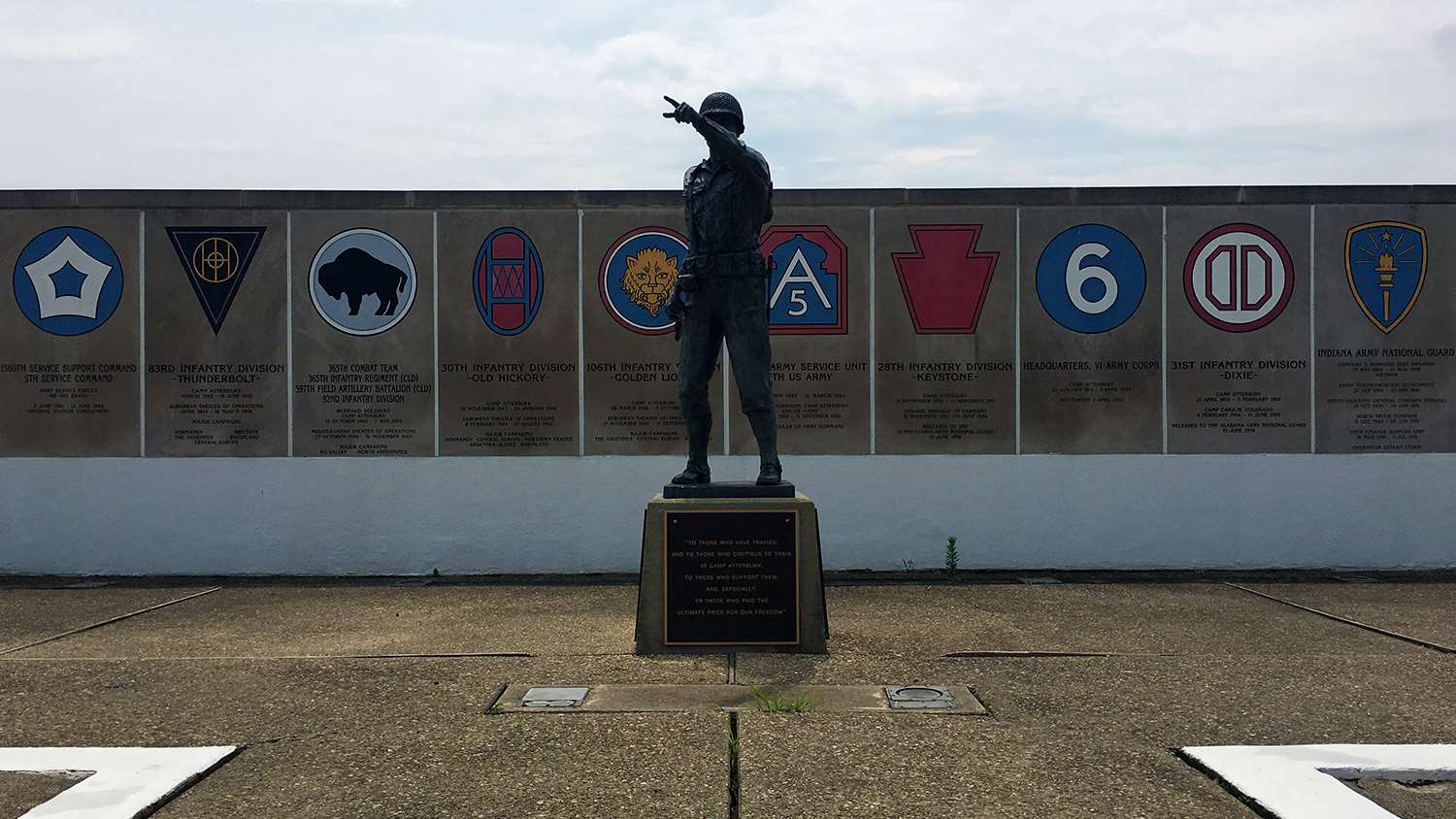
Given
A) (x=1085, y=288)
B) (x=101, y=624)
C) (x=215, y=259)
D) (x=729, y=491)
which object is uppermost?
(x=215, y=259)

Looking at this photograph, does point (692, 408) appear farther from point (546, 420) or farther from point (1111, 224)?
point (1111, 224)

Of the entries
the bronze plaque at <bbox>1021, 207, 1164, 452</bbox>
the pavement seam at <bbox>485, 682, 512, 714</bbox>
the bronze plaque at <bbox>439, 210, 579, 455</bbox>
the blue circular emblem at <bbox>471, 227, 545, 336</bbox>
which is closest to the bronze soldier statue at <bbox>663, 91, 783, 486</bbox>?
the pavement seam at <bbox>485, 682, 512, 714</bbox>

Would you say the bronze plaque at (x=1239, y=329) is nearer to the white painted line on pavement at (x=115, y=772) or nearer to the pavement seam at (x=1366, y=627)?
the pavement seam at (x=1366, y=627)

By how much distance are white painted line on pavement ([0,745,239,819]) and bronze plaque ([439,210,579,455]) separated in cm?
488

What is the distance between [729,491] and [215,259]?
5.47 metres

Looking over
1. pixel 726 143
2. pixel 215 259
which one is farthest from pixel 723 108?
pixel 215 259

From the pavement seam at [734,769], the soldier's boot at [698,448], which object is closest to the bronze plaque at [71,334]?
the soldier's boot at [698,448]

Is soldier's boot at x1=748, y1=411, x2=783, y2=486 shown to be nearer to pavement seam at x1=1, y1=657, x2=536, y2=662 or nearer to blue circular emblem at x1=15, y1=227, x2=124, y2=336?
pavement seam at x1=1, y1=657, x2=536, y2=662

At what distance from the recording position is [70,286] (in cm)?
838

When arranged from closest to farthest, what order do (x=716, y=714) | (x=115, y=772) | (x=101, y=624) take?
1. (x=115, y=772)
2. (x=716, y=714)
3. (x=101, y=624)

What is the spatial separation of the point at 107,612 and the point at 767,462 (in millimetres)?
4400

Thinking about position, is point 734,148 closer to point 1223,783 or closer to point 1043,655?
point 1043,655

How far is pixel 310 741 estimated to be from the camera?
3.62 meters

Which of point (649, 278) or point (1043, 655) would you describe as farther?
point (649, 278)
